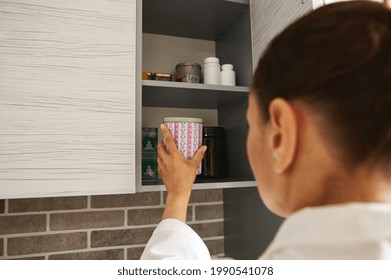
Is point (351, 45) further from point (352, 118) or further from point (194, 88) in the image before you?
point (194, 88)

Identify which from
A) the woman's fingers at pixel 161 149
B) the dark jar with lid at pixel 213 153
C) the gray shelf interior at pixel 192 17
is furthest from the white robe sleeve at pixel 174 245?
the gray shelf interior at pixel 192 17

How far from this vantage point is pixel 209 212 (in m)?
1.22

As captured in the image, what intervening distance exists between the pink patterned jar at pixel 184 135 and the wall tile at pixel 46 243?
0.50 meters

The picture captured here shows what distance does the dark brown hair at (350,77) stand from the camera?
1.10 ft

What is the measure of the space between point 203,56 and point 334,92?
0.96 metres

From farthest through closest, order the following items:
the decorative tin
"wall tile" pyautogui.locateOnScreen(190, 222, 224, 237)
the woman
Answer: "wall tile" pyautogui.locateOnScreen(190, 222, 224, 237) < the decorative tin < the woman

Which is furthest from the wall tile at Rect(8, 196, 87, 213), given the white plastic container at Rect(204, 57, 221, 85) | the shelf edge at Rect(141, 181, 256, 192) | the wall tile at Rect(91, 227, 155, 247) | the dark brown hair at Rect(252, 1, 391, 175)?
the dark brown hair at Rect(252, 1, 391, 175)

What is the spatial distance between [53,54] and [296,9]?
64 cm

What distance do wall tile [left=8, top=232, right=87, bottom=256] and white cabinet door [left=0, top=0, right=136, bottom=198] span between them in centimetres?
36

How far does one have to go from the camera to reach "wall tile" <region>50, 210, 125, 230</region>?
1.03 meters

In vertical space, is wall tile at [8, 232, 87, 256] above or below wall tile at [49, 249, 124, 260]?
above

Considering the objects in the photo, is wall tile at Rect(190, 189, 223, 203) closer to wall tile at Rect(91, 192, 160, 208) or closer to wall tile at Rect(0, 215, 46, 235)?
wall tile at Rect(91, 192, 160, 208)

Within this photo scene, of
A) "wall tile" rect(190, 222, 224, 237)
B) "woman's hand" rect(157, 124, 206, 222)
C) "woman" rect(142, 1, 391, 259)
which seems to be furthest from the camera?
"wall tile" rect(190, 222, 224, 237)

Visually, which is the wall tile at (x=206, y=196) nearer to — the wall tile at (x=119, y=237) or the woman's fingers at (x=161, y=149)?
the wall tile at (x=119, y=237)
